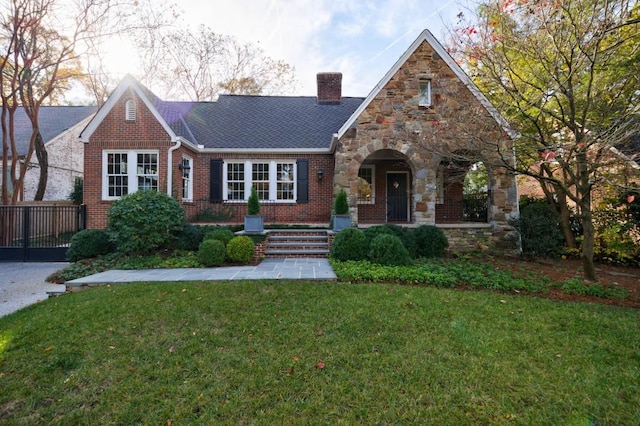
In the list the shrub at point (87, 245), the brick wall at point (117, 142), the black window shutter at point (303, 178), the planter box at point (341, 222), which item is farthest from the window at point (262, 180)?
the shrub at point (87, 245)

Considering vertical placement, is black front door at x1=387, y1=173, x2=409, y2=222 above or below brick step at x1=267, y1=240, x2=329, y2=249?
above

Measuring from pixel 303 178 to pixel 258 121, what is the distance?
392 centimetres

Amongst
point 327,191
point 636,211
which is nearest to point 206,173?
point 327,191

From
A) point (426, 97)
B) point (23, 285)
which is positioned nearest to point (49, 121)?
point (23, 285)

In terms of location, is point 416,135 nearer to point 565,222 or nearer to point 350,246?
point 350,246

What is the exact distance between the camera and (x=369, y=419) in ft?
7.08

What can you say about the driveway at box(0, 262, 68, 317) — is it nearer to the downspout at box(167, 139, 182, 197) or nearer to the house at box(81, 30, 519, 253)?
the house at box(81, 30, 519, 253)

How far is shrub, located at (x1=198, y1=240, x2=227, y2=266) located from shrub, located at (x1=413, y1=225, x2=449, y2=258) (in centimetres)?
553

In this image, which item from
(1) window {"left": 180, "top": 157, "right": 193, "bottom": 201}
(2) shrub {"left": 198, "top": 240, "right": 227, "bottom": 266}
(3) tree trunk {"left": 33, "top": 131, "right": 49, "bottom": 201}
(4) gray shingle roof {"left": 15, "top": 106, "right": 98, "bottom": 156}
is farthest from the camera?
(4) gray shingle roof {"left": 15, "top": 106, "right": 98, "bottom": 156}

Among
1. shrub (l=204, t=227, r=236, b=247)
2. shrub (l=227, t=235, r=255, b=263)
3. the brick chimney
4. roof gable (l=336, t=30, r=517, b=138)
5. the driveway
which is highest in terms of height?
the brick chimney

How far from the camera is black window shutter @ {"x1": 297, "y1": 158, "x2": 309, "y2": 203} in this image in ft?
37.7

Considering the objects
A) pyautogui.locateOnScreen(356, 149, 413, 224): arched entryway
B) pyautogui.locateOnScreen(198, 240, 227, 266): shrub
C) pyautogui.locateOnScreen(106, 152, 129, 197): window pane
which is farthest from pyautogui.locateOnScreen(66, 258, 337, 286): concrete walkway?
pyautogui.locateOnScreen(356, 149, 413, 224): arched entryway

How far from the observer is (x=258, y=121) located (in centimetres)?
1312

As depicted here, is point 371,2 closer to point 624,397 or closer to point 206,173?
point 206,173
